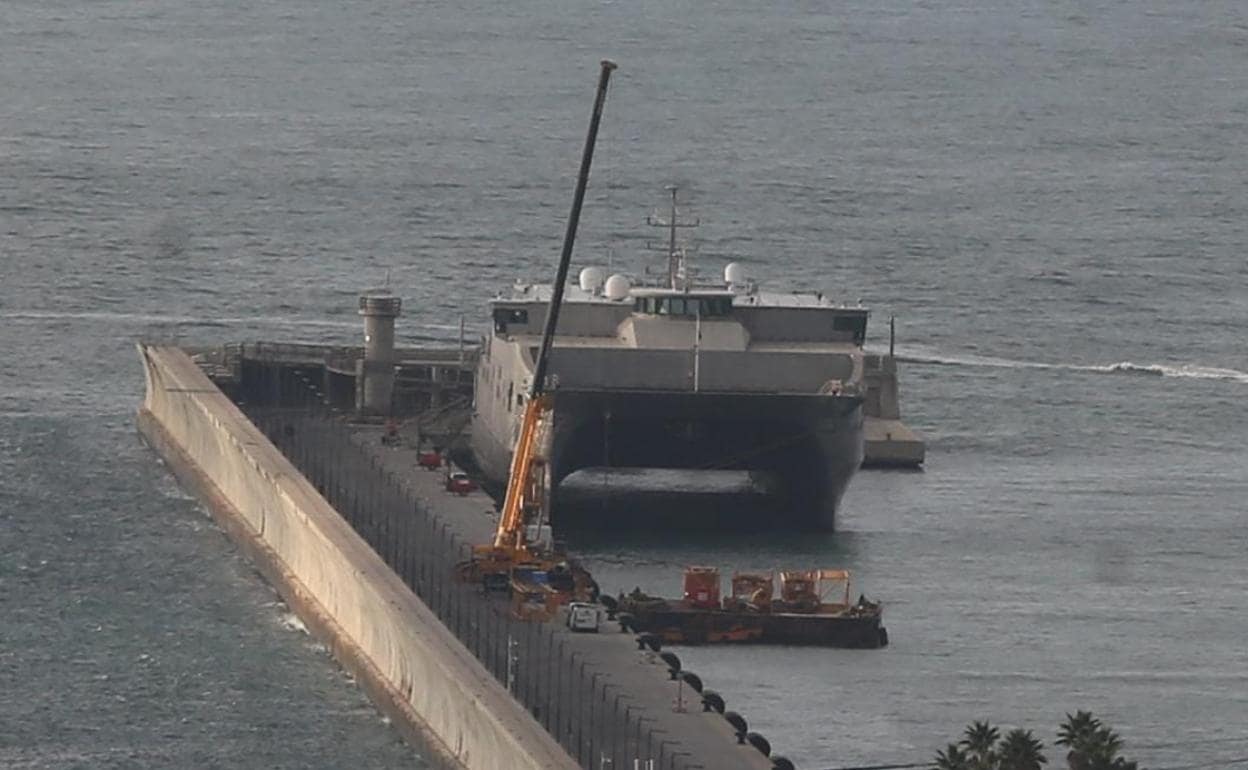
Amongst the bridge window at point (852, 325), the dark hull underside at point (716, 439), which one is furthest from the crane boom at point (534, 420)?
the bridge window at point (852, 325)

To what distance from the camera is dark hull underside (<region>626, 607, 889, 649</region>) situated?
84.8 meters

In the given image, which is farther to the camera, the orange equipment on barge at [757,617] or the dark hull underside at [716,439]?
the dark hull underside at [716,439]

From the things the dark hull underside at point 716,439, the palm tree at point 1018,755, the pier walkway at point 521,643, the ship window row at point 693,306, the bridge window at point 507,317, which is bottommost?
the palm tree at point 1018,755

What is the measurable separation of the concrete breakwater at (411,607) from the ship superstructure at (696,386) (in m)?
2.80

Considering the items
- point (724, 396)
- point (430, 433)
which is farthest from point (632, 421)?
point (430, 433)

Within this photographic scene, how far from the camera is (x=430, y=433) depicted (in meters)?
104

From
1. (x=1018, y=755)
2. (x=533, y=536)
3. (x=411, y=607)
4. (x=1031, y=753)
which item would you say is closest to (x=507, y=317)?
(x=533, y=536)

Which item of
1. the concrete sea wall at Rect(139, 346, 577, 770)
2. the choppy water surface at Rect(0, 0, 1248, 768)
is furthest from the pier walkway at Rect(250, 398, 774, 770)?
the choppy water surface at Rect(0, 0, 1248, 768)

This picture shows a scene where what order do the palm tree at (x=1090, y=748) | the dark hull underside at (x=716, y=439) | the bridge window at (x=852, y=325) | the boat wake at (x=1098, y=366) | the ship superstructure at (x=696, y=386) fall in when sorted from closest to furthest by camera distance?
the palm tree at (x=1090, y=748) < the dark hull underside at (x=716, y=439) < the ship superstructure at (x=696, y=386) < the bridge window at (x=852, y=325) < the boat wake at (x=1098, y=366)

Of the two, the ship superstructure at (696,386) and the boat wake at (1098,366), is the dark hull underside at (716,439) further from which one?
the boat wake at (1098,366)

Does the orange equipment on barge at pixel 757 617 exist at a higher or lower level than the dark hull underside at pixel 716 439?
lower

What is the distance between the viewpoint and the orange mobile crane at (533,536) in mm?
83750

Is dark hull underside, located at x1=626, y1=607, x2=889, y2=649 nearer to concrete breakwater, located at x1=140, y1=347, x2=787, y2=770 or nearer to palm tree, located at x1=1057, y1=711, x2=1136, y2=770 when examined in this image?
concrete breakwater, located at x1=140, y1=347, x2=787, y2=770

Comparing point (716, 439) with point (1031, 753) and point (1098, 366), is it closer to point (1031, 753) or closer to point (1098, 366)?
point (1098, 366)
